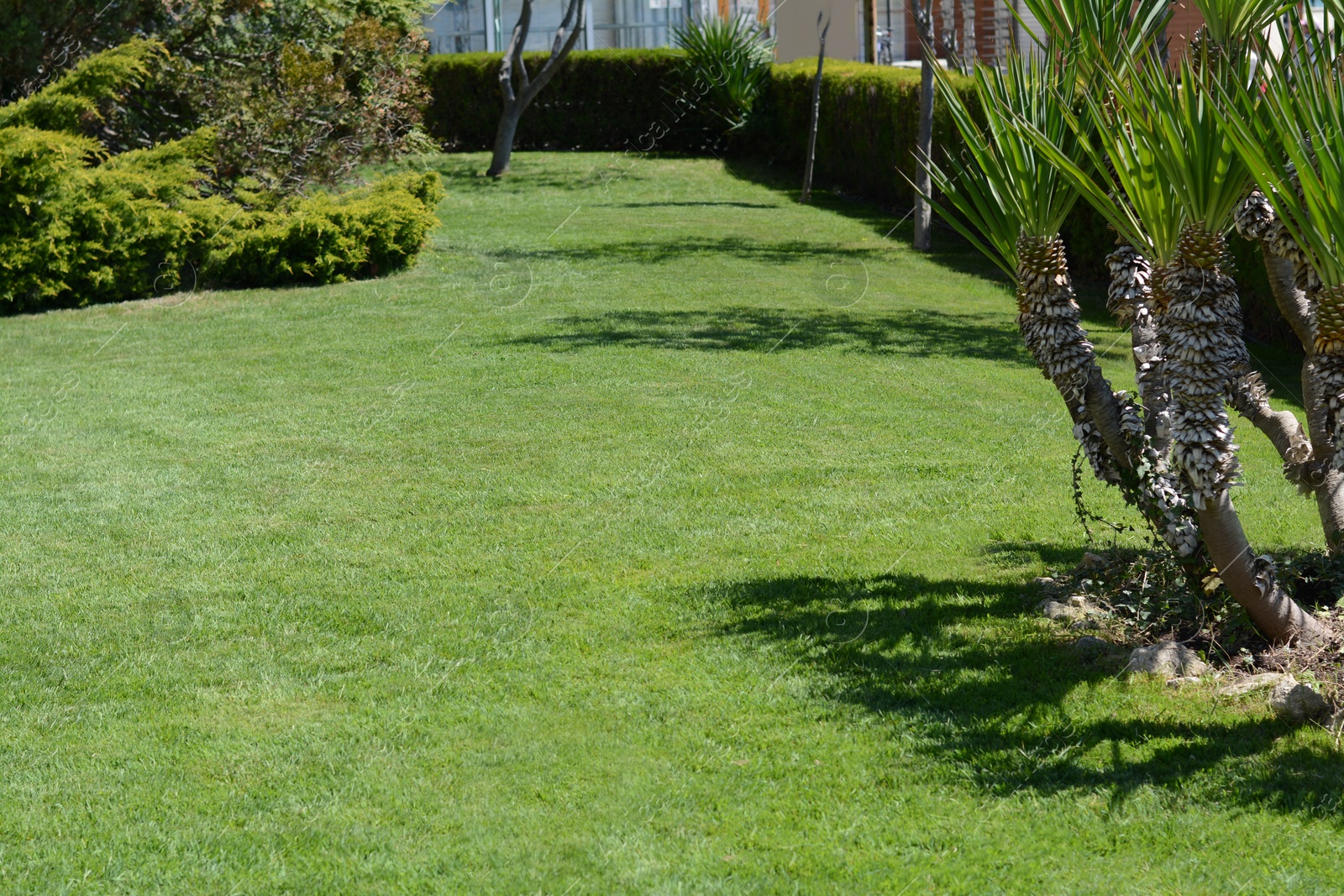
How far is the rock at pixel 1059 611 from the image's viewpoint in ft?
16.6

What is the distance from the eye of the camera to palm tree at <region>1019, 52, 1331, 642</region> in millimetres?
3873

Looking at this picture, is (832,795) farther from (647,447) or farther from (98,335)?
(98,335)

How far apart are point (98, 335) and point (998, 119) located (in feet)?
29.6

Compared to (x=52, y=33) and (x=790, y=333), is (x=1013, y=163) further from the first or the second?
(x=52, y=33)

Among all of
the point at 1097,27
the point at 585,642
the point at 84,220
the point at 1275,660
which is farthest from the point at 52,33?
the point at 1275,660

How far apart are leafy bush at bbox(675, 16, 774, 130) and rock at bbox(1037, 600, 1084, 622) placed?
733 inches

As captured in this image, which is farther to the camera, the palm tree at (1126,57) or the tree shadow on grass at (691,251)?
the tree shadow on grass at (691,251)

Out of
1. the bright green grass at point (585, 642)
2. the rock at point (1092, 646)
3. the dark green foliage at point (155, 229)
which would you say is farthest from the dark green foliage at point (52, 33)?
the rock at point (1092, 646)

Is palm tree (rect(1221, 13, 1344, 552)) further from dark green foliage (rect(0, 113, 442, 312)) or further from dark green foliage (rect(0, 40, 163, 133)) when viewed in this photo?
dark green foliage (rect(0, 40, 163, 133))

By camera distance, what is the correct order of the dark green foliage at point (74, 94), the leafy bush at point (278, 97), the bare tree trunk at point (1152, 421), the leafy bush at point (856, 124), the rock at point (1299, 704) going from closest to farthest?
the rock at point (1299, 704) < the bare tree trunk at point (1152, 421) < the dark green foliage at point (74, 94) < the leafy bush at point (278, 97) < the leafy bush at point (856, 124)

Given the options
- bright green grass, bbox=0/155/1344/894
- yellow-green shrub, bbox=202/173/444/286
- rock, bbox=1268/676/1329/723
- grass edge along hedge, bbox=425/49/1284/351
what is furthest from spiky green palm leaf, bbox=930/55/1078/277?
grass edge along hedge, bbox=425/49/1284/351

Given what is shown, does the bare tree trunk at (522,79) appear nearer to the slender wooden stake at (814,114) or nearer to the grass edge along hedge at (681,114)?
the grass edge along hedge at (681,114)

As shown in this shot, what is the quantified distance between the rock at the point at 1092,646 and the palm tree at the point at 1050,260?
0.44 m

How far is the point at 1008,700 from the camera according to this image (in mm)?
4344
